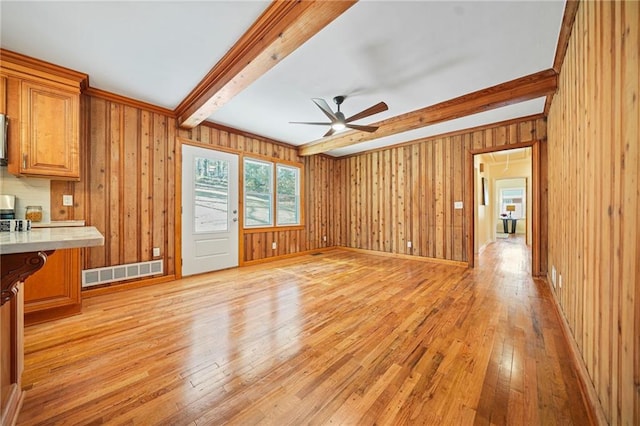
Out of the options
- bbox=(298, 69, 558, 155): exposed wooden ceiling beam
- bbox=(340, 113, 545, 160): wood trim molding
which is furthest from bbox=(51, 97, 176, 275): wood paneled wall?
bbox=(340, 113, 545, 160): wood trim molding

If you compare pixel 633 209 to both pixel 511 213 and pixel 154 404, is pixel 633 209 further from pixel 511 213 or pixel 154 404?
pixel 511 213

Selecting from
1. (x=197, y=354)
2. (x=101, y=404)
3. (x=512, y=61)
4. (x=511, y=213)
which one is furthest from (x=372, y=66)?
(x=511, y=213)

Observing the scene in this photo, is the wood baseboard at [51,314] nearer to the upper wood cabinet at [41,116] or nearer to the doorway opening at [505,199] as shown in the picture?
the upper wood cabinet at [41,116]

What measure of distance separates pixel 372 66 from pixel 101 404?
127 inches

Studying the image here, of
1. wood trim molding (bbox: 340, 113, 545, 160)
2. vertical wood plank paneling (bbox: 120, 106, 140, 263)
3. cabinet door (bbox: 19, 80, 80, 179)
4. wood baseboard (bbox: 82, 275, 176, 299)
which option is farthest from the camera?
wood trim molding (bbox: 340, 113, 545, 160)

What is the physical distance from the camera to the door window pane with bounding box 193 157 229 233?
3.87 meters

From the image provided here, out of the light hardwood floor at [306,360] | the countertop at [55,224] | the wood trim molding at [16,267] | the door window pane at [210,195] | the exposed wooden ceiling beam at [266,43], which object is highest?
the exposed wooden ceiling beam at [266,43]

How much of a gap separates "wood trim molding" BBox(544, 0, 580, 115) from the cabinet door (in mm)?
4426

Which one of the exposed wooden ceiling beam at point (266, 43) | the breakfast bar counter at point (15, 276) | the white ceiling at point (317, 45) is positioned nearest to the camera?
the breakfast bar counter at point (15, 276)

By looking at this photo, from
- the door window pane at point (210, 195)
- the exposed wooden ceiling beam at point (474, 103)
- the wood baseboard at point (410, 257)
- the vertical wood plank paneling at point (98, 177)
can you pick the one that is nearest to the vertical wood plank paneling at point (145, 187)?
the vertical wood plank paneling at point (98, 177)

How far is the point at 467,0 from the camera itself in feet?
5.45

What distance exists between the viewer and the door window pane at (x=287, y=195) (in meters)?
5.20

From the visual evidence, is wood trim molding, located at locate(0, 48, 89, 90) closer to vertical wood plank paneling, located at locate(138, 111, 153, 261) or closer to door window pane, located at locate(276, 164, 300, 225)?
vertical wood plank paneling, located at locate(138, 111, 153, 261)

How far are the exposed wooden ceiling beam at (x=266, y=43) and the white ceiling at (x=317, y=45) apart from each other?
0.26 feet
